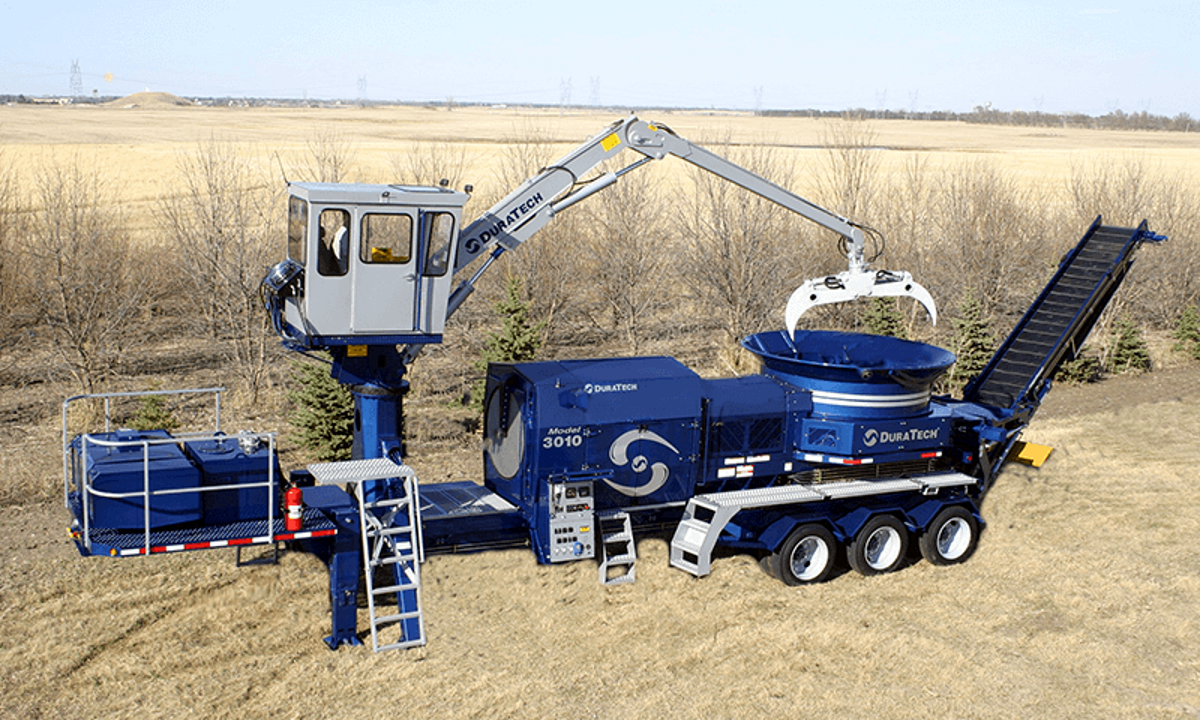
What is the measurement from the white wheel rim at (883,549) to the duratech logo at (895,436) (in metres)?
1.08

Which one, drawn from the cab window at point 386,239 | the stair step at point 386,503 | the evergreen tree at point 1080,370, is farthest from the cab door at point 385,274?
the evergreen tree at point 1080,370

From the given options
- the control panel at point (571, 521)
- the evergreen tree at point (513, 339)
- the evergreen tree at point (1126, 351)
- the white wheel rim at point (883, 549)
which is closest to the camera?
the control panel at point (571, 521)

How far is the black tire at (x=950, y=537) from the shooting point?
12.9 meters

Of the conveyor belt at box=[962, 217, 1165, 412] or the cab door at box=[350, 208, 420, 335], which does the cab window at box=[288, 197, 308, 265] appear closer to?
the cab door at box=[350, 208, 420, 335]

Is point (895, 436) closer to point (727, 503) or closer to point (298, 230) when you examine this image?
point (727, 503)

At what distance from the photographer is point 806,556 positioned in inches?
492

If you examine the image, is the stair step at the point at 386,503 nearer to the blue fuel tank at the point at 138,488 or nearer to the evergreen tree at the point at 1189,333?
the blue fuel tank at the point at 138,488

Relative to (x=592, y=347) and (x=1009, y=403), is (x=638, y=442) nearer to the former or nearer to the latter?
(x=1009, y=403)

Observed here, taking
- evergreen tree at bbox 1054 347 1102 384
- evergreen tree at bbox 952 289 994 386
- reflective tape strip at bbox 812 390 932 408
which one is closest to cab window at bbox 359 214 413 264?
reflective tape strip at bbox 812 390 932 408

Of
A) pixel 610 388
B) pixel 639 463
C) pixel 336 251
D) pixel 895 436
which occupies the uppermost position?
pixel 336 251

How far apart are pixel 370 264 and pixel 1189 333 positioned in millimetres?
23287

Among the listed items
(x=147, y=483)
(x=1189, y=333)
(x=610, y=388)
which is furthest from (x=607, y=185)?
(x=1189, y=333)

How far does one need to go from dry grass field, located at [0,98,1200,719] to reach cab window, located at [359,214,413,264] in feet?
12.5

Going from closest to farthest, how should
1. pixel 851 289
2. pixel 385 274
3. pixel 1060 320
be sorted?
pixel 385 274
pixel 851 289
pixel 1060 320
